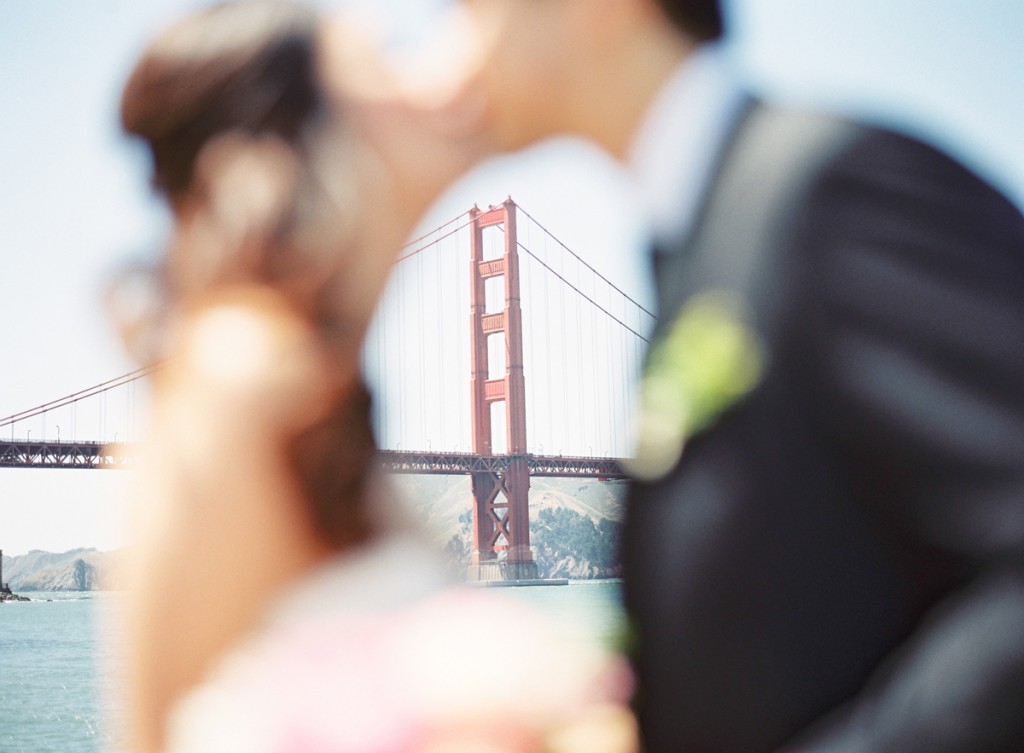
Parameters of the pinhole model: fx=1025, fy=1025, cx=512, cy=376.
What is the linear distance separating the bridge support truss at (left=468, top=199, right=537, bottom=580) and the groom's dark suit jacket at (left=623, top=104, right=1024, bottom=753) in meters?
24.2

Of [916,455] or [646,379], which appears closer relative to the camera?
[916,455]

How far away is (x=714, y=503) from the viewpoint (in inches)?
25.8

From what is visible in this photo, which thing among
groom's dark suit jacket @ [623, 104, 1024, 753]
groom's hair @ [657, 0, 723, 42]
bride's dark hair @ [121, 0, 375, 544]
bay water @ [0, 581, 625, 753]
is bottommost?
bay water @ [0, 581, 625, 753]

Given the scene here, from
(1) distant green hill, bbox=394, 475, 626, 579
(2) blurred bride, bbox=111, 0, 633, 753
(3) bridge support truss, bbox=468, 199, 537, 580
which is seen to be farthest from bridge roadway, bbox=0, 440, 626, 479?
(1) distant green hill, bbox=394, 475, 626, 579

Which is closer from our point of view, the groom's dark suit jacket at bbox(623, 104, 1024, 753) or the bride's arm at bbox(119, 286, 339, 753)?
the groom's dark suit jacket at bbox(623, 104, 1024, 753)

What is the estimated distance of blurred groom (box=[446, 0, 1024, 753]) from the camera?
590 millimetres

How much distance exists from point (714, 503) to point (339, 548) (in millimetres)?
306

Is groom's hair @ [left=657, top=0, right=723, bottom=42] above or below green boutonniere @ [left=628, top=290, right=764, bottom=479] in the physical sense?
above

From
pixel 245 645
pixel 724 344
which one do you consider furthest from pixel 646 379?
pixel 245 645

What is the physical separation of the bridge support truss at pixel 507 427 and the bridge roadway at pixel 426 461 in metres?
0.28

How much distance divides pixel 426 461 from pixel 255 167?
22793 mm

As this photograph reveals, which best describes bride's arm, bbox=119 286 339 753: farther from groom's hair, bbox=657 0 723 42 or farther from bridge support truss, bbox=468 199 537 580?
bridge support truss, bbox=468 199 537 580

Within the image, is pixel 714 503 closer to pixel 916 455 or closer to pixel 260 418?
pixel 916 455

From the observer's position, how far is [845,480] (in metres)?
0.64
